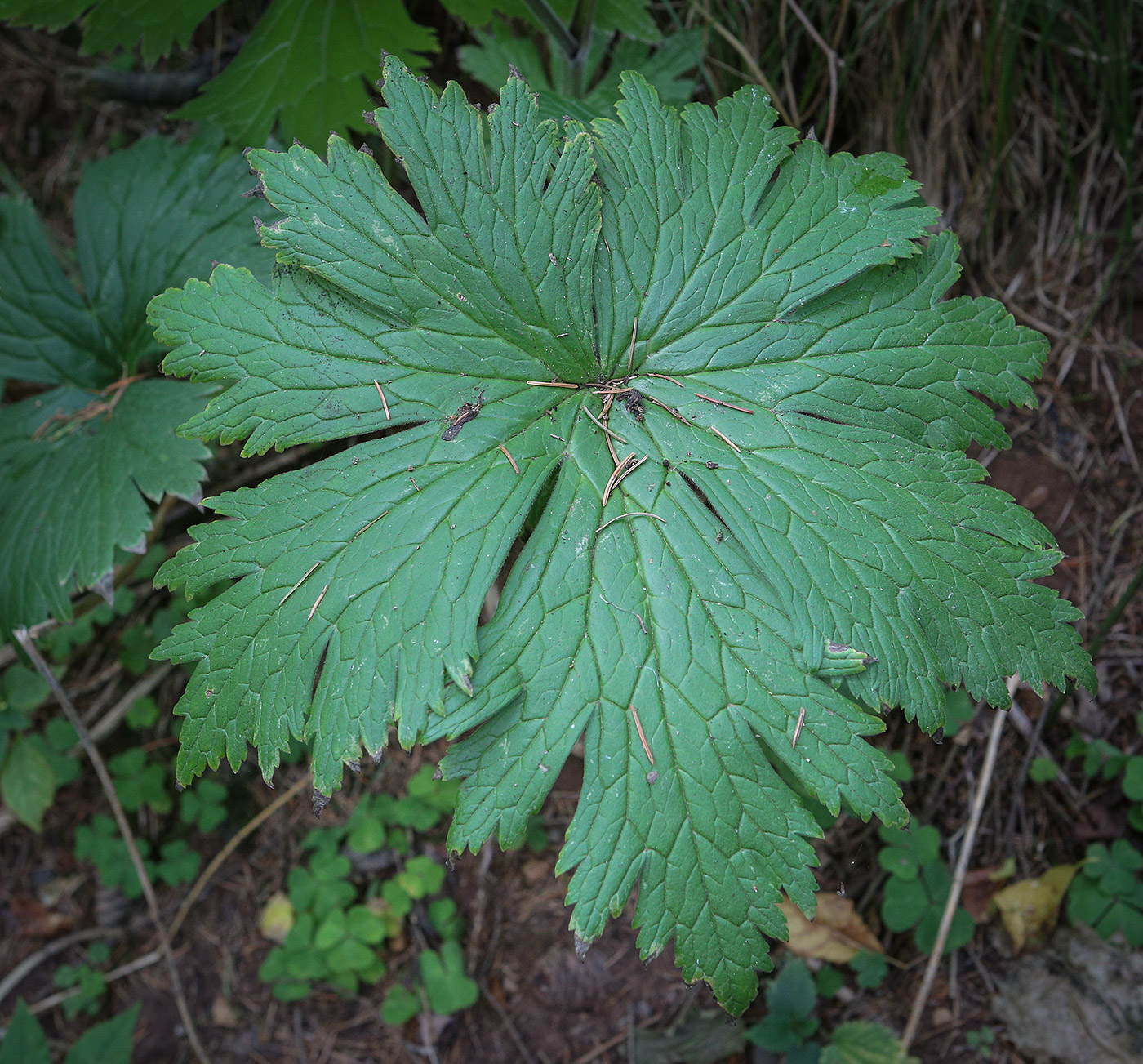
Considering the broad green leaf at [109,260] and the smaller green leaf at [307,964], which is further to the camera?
the smaller green leaf at [307,964]

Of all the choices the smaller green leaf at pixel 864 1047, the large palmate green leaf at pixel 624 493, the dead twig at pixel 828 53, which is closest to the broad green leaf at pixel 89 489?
the large palmate green leaf at pixel 624 493

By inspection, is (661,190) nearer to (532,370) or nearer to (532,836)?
(532,370)

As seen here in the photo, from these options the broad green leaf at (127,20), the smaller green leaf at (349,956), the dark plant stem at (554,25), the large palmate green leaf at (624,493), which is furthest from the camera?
the smaller green leaf at (349,956)

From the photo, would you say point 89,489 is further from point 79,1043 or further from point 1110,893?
point 1110,893

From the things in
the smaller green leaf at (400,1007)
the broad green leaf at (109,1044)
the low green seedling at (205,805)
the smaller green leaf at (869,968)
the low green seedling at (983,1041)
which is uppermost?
the low green seedling at (205,805)

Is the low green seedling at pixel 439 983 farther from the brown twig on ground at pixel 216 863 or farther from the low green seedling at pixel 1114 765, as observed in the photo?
the low green seedling at pixel 1114 765

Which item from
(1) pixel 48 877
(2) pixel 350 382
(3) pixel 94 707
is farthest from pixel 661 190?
(1) pixel 48 877

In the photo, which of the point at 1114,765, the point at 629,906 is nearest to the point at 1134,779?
the point at 1114,765
